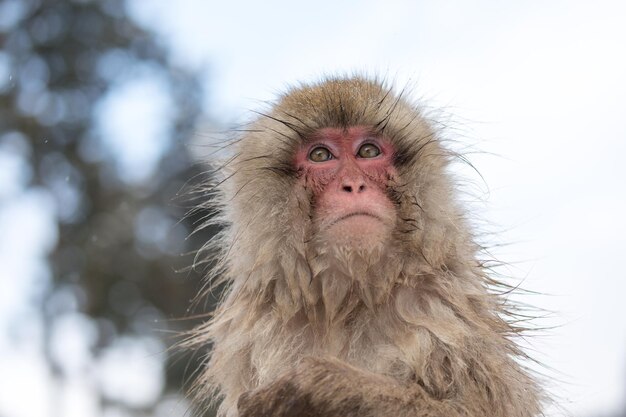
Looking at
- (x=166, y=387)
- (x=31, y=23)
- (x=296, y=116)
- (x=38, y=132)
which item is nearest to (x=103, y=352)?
(x=166, y=387)

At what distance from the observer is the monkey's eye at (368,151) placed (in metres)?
3.01

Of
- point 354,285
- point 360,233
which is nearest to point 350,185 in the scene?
point 360,233

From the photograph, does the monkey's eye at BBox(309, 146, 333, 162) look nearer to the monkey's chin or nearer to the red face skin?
the red face skin

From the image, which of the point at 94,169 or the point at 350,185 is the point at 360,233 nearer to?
the point at 350,185

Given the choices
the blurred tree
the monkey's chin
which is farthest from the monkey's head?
the blurred tree

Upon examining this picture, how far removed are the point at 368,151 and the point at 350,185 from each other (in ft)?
0.94

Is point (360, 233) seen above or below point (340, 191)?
below

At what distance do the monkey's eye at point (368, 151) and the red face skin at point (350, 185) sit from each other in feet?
0.04

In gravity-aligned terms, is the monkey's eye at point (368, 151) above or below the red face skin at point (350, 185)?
above

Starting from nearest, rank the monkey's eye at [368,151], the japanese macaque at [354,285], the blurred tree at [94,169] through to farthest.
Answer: the japanese macaque at [354,285]
the monkey's eye at [368,151]
the blurred tree at [94,169]

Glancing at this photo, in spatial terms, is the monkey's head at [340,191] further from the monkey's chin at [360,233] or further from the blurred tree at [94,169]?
the blurred tree at [94,169]

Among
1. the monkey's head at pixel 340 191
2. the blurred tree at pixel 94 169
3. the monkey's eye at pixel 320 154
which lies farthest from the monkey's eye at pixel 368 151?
the blurred tree at pixel 94 169

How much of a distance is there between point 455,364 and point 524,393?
0.37 metres

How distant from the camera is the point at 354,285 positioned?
2.79 m
